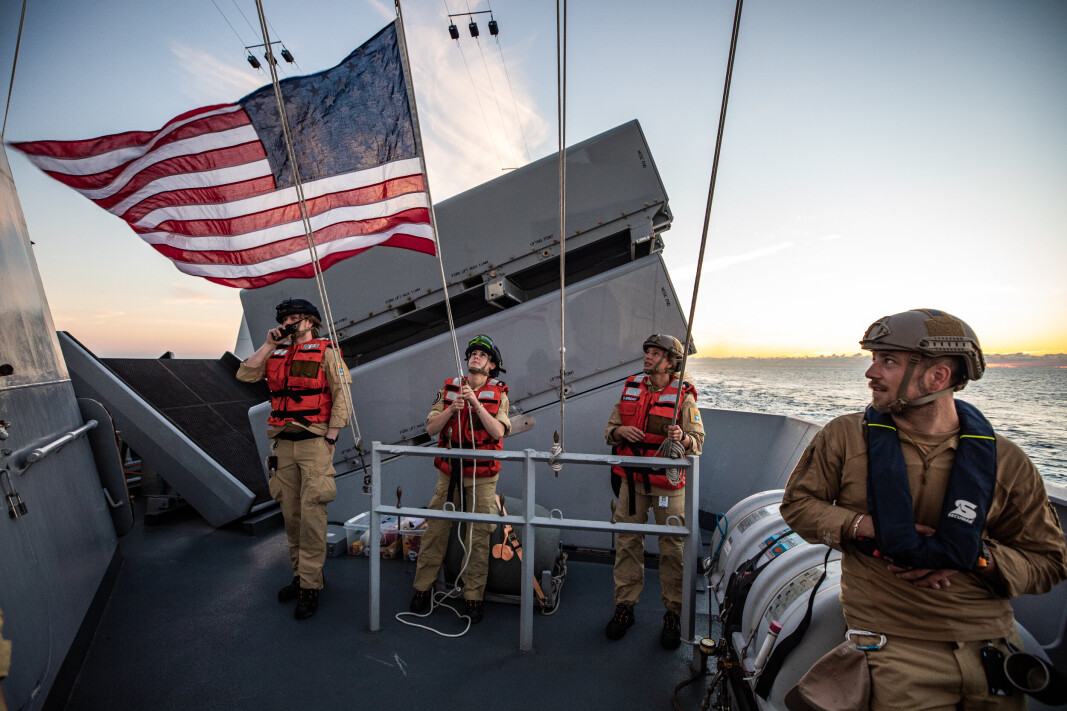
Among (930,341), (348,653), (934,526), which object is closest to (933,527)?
(934,526)

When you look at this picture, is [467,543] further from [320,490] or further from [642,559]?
[642,559]

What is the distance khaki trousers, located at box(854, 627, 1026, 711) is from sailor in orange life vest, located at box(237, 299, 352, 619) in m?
2.94

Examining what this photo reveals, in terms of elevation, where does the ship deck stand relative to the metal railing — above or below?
below

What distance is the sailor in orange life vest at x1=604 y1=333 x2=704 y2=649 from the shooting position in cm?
290

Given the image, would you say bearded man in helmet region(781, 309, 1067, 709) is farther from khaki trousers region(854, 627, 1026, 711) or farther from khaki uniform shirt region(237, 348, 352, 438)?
khaki uniform shirt region(237, 348, 352, 438)

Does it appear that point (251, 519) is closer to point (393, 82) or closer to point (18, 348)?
point (18, 348)

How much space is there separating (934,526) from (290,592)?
3.61m

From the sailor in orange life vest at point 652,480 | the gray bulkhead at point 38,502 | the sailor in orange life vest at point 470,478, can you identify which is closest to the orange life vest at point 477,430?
the sailor in orange life vest at point 470,478

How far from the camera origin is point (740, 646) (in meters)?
2.21

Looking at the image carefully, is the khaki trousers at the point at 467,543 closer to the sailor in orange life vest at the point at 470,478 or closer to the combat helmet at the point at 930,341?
the sailor in orange life vest at the point at 470,478

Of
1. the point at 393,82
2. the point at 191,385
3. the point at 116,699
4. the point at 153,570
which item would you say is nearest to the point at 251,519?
the point at 153,570

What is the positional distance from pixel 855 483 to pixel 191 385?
6521 millimetres

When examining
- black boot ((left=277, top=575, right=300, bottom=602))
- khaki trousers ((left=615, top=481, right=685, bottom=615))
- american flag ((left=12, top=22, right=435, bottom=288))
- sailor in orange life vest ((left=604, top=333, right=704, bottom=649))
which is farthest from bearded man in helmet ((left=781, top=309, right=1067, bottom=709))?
black boot ((left=277, top=575, right=300, bottom=602))

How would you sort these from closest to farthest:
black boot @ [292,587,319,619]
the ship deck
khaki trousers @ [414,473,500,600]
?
the ship deck < black boot @ [292,587,319,619] < khaki trousers @ [414,473,500,600]
